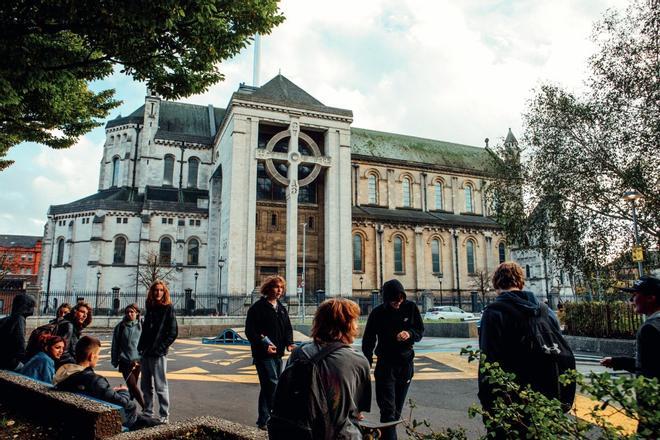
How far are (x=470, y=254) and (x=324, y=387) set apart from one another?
47.3 metres

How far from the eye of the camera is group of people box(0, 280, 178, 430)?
16.8 ft

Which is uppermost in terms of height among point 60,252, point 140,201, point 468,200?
point 468,200

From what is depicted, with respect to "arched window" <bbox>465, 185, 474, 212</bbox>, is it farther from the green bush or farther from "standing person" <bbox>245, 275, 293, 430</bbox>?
"standing person" <bbox>245, 275, 293, 430</bbox>

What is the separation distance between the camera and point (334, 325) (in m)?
2.62

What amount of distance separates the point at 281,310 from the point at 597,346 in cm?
1196

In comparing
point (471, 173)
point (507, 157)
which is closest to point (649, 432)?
point (507, 157)

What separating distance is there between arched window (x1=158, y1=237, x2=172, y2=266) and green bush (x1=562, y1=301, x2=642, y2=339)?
105ft

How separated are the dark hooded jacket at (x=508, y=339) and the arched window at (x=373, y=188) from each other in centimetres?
4239

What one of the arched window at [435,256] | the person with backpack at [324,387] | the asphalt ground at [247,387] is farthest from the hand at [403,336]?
the arched window at [435,256]

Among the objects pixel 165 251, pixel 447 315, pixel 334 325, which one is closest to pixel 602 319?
pixel 334 325

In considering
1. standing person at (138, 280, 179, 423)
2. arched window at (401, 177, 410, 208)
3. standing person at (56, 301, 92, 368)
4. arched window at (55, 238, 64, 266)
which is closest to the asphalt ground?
standing person at (138, 280, 179, 423)

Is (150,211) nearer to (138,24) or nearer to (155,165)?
(155,165)

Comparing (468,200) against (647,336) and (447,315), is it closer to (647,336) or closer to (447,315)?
(447,315)

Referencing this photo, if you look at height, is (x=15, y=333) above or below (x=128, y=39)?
below
